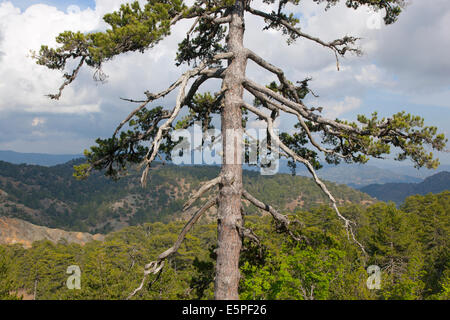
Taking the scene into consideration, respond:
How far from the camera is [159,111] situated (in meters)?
7.95

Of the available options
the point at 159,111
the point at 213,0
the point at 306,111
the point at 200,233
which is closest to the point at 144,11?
the point at 213,0

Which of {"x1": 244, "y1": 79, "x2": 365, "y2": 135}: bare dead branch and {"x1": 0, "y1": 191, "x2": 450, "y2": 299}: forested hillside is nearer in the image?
{"x1": 244, "y1": 79, "x2": 365, "y2": 135}: bare dead branch

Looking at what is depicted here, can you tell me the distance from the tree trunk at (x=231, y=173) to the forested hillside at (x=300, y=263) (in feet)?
4.96

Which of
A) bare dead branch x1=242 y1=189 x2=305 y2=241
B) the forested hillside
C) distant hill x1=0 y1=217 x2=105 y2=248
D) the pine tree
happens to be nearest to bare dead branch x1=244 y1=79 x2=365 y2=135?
the pine tree

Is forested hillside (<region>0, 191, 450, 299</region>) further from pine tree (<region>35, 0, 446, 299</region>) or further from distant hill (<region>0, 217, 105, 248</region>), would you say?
distant hill (<region>0, 217, 105, 248</region>)

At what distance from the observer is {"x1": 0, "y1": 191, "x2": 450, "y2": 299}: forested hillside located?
936 centimetres

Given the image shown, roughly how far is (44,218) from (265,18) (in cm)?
21559

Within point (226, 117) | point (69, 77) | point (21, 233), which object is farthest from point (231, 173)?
point (21, 233)

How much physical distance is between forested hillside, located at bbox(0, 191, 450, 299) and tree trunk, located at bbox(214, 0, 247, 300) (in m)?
1.51

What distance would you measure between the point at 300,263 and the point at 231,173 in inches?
240

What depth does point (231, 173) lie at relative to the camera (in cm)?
665

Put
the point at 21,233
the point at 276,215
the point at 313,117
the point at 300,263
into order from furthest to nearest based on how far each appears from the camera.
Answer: the point at 21,233
the point at 300,263
the point at 276,215
the point at 313,117

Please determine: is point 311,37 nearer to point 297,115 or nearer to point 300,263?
point 297,115
